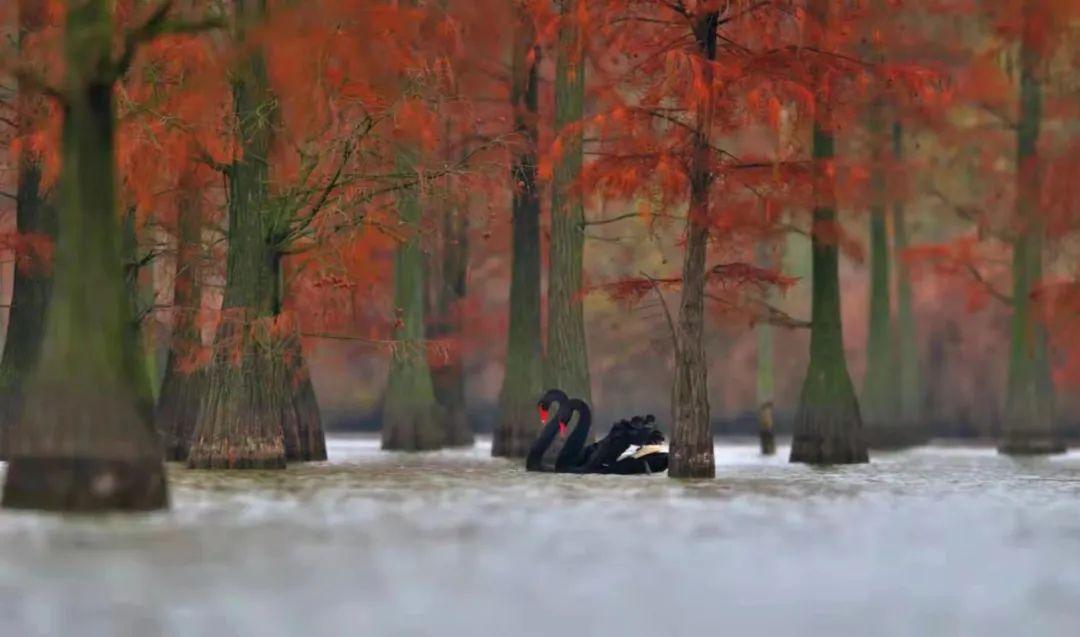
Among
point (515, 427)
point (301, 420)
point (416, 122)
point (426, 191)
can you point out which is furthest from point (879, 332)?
point (416, 122)

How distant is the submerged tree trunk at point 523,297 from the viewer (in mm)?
37312

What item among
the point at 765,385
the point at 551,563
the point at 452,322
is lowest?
the point at 551,563

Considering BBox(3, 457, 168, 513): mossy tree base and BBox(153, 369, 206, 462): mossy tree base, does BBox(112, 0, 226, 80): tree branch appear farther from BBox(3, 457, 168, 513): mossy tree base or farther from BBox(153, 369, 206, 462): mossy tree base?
BBox(153, 369, 206, 462): mossy tree base

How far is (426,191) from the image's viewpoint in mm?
28609

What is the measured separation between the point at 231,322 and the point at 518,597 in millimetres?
17013

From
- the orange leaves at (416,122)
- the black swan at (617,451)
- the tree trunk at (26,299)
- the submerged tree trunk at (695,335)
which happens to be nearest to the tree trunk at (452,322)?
the tree trunk at (26,299)

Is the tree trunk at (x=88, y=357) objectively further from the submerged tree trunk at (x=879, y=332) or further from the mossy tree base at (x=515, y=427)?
the submerged tree trunk at (x=879, y=332)

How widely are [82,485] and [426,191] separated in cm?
1131

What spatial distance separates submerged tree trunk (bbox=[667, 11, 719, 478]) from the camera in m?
26.4

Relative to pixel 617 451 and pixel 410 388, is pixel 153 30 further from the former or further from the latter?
pixel 410 388

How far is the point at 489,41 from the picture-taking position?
131 ft

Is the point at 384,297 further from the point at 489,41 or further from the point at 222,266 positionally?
the point at 222,266

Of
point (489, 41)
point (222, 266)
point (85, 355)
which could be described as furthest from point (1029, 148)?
point (85, 355)

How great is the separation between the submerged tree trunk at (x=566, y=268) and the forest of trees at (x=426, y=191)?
0.18 feet
